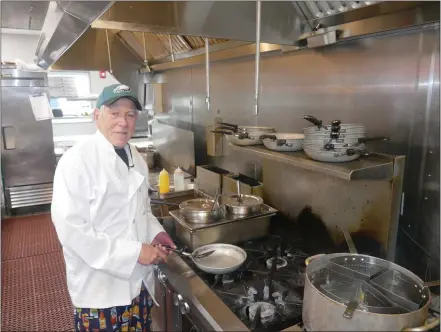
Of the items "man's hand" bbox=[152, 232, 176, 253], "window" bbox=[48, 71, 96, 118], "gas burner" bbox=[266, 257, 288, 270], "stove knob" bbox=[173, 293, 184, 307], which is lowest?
"stove knob" bbox=[173, 293, 184, 307]

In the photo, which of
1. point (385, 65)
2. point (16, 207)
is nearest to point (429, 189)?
point (385, 65)

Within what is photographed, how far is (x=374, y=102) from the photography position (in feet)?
4.51

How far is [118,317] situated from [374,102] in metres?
1.47

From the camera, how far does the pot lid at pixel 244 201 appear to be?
1.71m

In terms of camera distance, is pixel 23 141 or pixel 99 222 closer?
pixel 99 222

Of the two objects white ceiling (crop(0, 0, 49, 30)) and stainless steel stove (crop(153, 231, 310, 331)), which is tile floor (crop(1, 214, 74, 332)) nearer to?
stainless steel stove (crop(153, 231, 310, 331))

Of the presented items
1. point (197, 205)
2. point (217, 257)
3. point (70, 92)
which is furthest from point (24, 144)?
point (217, 257)

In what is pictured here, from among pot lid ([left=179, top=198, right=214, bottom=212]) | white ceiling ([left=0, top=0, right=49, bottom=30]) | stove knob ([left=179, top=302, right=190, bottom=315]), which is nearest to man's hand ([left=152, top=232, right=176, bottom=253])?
pot lid ([left=179, top=198, right=214, bottom=212])

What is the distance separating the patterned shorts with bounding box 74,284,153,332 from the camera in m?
1.40

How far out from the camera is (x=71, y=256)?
1350 millimetres

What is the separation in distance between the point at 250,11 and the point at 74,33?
2.76 feet

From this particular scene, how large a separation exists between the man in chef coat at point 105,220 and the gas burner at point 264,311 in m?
0.45

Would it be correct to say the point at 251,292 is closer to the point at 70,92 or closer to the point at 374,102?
the point at 374,102

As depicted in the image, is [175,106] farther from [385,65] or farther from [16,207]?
[16,207]
